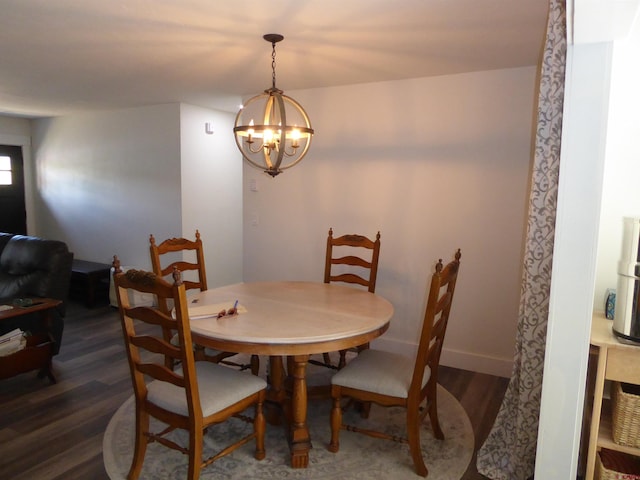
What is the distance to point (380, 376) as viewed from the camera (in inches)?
83.2

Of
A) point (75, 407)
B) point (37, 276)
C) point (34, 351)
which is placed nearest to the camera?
point (75, 407)

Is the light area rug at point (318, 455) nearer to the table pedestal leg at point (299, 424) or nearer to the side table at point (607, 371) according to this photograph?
the table pedestal leg at point (299, 424)

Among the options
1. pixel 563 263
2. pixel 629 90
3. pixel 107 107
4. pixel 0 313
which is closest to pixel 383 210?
pixel 629 90

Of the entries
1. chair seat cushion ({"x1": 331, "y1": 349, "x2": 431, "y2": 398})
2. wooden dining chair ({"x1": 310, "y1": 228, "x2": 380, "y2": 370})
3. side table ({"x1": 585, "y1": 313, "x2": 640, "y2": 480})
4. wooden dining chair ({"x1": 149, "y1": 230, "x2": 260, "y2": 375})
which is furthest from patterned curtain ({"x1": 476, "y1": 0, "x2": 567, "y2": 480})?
wooden dining chair ({"x1": 149, "y1": 230, "x2": 260, "y2": 375})

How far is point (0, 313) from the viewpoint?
2783 millimetres

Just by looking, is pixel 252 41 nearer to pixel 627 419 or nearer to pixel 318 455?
pixel 318 455

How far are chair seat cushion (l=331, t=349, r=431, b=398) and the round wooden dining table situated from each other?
0.20m

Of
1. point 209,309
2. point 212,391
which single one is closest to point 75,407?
point 209,309

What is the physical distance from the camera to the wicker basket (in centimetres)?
159

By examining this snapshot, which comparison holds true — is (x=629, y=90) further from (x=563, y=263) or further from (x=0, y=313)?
(x=0, y=313)

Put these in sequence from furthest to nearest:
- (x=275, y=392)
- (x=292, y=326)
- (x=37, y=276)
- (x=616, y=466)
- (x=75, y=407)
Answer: (x=37, y=276) → (x=75, y=407) → (x=275, y=392) → (x=292, y=326) → (x=616, y=466)

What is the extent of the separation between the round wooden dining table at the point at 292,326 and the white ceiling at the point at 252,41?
1496 mm

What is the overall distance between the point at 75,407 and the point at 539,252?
8.95ft

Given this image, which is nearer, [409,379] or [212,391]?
[212,391]
